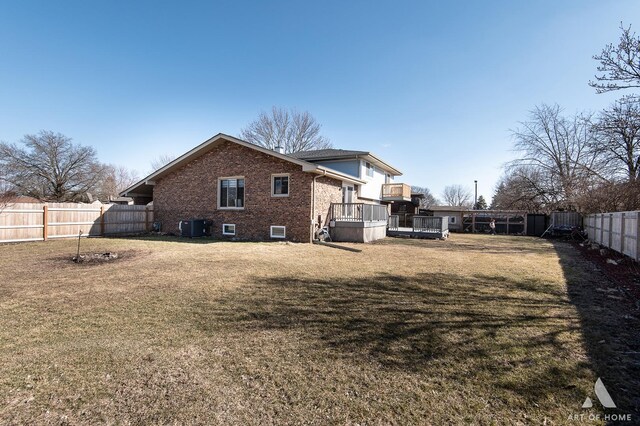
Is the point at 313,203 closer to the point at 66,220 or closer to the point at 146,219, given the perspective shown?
the point at 146,219

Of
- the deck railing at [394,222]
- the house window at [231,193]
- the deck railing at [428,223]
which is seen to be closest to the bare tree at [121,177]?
the house window at [231,193]

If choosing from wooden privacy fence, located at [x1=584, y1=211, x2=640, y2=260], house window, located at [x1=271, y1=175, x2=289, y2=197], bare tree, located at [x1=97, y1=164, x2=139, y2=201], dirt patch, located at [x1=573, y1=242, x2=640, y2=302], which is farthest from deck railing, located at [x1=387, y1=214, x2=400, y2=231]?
bare tree, located at [x1=97, y1=164, x2=139, y2=201]

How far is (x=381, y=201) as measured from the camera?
2422 cm

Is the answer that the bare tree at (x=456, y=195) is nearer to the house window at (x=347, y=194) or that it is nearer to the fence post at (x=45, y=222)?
the house window at (x=347, y=194)

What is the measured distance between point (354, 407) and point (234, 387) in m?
1.05

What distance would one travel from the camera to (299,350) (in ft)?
11.2

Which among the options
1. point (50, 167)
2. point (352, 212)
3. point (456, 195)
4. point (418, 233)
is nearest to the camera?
point (352, 212)

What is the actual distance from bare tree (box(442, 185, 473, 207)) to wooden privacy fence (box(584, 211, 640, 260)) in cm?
6633

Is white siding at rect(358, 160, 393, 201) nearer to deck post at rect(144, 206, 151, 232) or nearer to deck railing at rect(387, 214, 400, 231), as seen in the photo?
deck railing at rect(387, 214, 400, 231)

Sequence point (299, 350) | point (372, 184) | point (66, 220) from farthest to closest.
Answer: point (372, 184)
point (66, 220)
point (299, 350)

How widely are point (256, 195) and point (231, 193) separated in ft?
5.51

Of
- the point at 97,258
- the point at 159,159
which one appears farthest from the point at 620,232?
the point at 159,159

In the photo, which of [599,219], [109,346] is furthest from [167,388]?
[599,219]

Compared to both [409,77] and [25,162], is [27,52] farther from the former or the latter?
[25,162]
